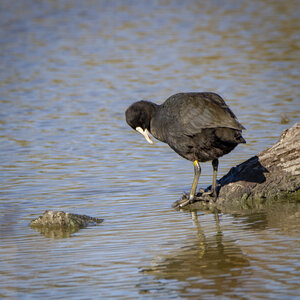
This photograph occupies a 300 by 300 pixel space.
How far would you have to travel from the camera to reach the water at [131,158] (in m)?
5.50

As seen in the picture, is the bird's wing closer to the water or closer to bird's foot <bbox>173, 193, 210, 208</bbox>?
bird's foot <bbox>173, 193, 210, 208</bbox>

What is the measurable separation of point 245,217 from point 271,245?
1108mm

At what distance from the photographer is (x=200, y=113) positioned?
7.52 metres

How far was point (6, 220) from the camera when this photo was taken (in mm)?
7496

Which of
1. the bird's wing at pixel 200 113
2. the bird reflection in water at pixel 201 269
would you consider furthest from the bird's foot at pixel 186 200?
the bird reflection in water at pixel 201 269

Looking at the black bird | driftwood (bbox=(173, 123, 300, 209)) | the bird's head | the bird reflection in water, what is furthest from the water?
the bird's head

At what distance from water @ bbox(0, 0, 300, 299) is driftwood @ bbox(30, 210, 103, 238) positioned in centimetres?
16

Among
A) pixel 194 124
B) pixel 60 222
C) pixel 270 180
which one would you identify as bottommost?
pixel 60 222

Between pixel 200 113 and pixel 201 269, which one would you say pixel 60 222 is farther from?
pixel 201 269

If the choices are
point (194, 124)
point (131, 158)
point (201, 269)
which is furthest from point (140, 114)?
point (201, 269)

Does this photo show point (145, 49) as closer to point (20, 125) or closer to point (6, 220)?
point (20, 125)

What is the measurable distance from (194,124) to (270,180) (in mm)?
1045

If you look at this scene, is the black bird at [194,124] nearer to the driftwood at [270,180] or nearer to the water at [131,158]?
the driftwood at [270,180]

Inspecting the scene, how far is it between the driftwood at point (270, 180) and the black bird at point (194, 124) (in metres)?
0.16
